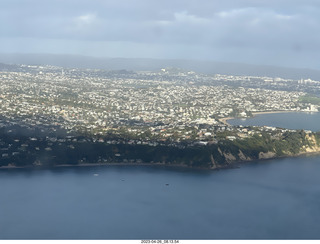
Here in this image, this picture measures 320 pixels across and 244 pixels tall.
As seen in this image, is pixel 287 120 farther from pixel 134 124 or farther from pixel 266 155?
pixel 134 124

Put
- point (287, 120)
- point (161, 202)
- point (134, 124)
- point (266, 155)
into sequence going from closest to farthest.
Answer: point (161, 202) < point (266, 155) < point (134, 124) < point (287, 120)

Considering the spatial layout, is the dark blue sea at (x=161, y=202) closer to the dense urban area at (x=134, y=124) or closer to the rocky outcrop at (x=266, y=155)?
the rocky outcrop at (x=266, y=155)

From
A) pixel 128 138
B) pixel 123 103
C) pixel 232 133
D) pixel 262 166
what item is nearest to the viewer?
pixel 262 166

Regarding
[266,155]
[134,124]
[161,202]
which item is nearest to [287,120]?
[266,155]

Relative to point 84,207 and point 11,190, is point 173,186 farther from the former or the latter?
point 11,190

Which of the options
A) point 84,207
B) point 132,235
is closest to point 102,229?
point 132,235

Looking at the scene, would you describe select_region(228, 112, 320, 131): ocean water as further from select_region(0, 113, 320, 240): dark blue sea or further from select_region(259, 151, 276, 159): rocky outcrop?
select_region(0, 113, 320, 240): dark blue sea

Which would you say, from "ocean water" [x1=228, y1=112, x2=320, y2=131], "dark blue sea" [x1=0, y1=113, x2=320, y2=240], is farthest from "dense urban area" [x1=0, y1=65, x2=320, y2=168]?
"ocean water" [x1=228, y1=112, x2=320, y2=131]
